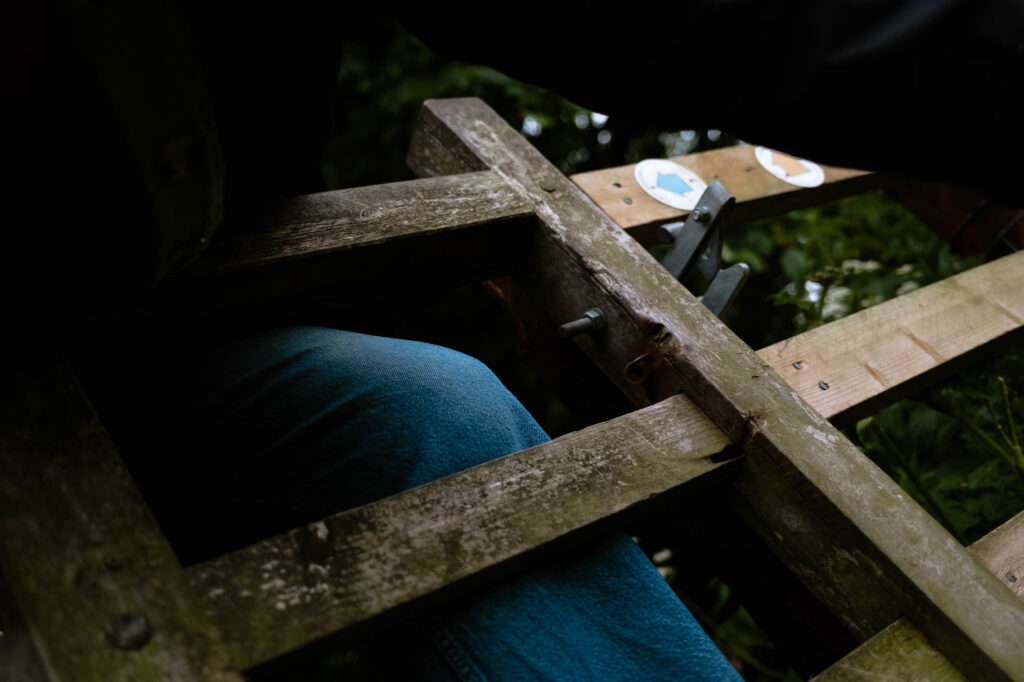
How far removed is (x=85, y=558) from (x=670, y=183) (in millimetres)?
1318

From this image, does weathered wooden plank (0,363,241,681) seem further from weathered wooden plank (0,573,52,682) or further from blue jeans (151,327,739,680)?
blue jeans (151,327,739,680)

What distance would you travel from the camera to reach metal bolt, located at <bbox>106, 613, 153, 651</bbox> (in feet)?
2.17

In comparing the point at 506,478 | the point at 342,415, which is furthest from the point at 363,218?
the point at 506,478

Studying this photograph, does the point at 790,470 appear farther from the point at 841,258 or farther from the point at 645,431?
the point at 841,258

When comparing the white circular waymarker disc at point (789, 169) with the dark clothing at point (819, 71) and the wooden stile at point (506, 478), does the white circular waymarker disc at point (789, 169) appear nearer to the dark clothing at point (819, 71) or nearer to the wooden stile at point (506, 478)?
the wooden stile at point (506, 478)

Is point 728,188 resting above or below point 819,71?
below

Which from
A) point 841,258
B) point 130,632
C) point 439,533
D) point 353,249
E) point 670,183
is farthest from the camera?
point 841,258

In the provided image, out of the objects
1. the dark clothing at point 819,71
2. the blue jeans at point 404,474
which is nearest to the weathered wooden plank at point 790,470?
the blue jeans at point 404,474

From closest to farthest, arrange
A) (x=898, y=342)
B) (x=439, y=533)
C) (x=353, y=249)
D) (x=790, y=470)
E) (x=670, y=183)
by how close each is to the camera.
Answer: (x=439, y=533)
(x=790, y=470)
(x=353, y=249)
(x=898, y=342)
(x=670, y=183)

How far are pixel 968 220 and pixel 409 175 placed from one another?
2.46 m

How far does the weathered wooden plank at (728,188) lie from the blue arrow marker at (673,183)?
55 millimetres

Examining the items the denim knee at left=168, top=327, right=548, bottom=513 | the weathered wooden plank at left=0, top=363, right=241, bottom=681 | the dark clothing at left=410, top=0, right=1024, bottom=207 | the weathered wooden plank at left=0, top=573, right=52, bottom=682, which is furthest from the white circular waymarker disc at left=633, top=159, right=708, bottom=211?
the weathered wooden plank at left=0, top=573, right=52, bottom=682

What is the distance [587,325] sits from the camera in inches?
47.6

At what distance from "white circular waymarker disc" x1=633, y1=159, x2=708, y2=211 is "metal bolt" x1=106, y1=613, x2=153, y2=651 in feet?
4.10
